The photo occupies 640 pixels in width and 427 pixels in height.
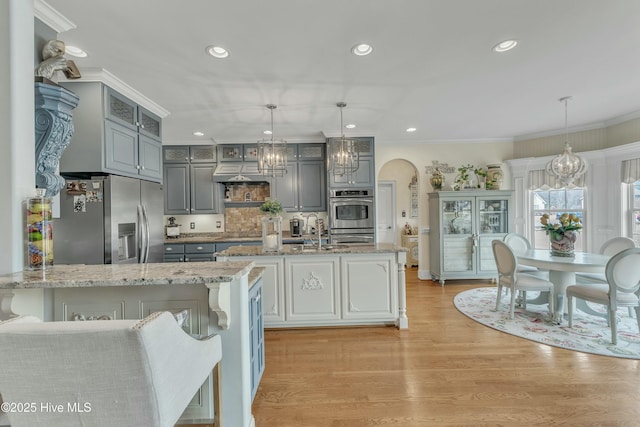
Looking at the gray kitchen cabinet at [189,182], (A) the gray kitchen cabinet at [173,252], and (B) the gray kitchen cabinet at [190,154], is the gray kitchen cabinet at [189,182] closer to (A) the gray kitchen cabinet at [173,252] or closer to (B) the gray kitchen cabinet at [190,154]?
(B) the gray kitchen cabinet at [190,154]

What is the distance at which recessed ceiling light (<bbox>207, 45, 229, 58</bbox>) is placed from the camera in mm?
2248

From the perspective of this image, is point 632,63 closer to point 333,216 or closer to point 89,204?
point 333,216

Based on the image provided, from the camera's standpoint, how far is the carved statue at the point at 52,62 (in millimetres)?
1637

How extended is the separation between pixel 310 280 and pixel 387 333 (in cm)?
100

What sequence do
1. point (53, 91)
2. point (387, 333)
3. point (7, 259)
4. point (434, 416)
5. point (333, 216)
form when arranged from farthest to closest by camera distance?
1. point (333, 216)
2. point (387, 333)
3. point (434, 416)
4. point (53, 91)
5. point (7, 259)

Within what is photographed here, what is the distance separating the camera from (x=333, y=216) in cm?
484

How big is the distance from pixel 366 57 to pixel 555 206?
473 cm

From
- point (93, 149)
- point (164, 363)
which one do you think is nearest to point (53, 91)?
point (93, 149)

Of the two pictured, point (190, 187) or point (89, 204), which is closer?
point (89, 204)

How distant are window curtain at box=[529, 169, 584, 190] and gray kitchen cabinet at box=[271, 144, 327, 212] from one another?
3786mm

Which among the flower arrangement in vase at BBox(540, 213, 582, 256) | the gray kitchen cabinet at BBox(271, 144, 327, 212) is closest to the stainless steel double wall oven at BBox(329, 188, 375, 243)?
the gray kitchen cabinet at BBox(271, 144, 327, 212)

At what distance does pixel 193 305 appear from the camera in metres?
1.51

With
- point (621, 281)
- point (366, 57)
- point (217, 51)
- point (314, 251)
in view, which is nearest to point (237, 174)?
point (314, 251)

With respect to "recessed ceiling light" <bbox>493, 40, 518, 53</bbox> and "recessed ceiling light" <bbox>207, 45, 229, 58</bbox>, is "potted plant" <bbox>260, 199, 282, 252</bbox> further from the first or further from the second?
"recessed ceiling light" <bbox>493, 40, 518, 53</bbox>
